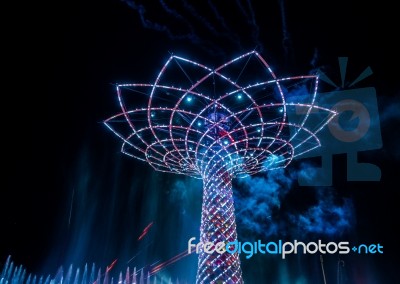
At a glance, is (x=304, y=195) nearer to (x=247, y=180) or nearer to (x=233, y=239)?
Answer: (x=247, y=180)

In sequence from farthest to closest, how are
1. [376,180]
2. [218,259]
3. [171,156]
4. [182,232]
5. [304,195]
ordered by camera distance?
[182,232] < [304,195] < [376,180] < [171,156] < [218,259]

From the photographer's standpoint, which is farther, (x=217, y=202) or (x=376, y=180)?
(x=376, y=180)

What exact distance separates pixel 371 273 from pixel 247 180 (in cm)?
1078

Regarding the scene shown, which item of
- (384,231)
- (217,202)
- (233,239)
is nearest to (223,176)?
(217,202)

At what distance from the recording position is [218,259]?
14.9 meters

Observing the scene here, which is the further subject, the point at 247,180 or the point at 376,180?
the point at 247,180

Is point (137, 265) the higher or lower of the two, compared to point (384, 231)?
lower

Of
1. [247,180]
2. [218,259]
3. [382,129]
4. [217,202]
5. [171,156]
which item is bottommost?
[218,259]

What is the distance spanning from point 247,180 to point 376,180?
9.12m

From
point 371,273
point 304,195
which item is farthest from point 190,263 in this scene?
point 371,273

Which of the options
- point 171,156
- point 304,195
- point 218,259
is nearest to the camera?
point 218,259

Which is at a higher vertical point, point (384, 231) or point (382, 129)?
point (382, 129)

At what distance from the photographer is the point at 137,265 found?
103 feet

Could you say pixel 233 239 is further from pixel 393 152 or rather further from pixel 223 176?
pixel 393 152
